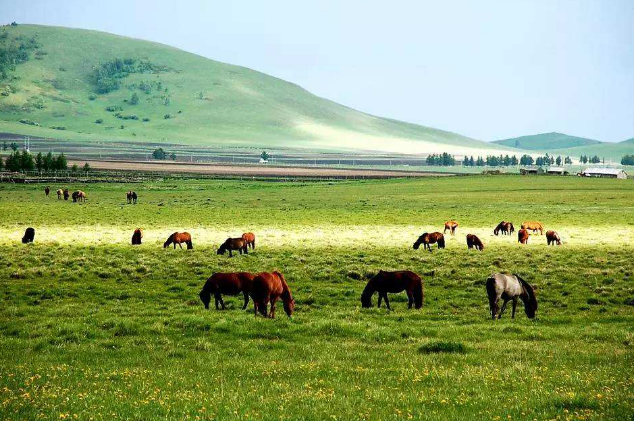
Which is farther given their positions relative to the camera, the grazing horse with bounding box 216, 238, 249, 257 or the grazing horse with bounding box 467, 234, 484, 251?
the grazing horse with bounding box 467, 234, 484, 251

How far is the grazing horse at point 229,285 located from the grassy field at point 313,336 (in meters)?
0.70

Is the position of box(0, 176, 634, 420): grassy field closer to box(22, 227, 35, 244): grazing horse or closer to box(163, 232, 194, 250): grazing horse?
box(22, 227, 35, 244): grazing horse

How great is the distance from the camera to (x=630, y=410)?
11.5 m

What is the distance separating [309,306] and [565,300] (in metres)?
9.39

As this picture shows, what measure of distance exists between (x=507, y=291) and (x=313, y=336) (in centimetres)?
669

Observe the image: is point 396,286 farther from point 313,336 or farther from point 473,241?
point 473,241

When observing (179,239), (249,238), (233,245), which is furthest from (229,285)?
(179,239)

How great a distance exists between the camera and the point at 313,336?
736 inches

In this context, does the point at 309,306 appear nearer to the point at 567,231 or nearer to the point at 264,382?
the point at 264,382

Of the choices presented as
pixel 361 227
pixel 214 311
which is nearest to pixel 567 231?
pixel 361 227

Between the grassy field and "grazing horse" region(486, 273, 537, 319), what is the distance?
0.47 metres

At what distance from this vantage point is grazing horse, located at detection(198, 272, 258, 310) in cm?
2172

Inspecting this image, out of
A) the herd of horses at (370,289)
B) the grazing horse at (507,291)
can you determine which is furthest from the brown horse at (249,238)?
the grazing horse at (507,291)

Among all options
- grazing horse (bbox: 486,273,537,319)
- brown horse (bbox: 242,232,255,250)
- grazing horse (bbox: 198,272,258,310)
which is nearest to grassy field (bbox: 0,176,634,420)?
grazing horse (bbox: 486,273,537,319)
